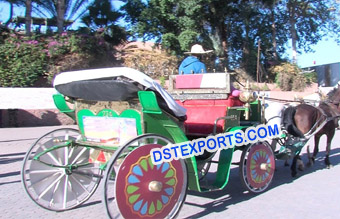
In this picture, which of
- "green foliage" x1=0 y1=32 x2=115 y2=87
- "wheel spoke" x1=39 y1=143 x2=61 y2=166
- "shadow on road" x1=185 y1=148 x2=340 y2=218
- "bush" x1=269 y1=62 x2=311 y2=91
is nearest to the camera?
"wheel spoke" x1=39 y1=143 x2=61 y2=166

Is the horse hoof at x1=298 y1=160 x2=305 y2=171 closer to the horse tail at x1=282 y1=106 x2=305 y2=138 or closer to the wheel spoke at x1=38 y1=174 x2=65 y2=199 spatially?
the horse tail at x1=282 y1=106 x2=305 y2=138

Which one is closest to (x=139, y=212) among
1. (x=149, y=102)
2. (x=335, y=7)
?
(x=149, y=102)

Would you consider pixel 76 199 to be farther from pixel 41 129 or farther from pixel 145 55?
pixel 145 55

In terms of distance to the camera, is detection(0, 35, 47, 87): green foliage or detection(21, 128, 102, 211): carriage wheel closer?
detection(21, 128, 102, 211): carriage wheel

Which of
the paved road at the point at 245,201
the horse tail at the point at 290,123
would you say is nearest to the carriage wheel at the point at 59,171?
the paved road at the point at 245,201

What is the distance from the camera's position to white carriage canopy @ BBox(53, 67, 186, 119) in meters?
4.04

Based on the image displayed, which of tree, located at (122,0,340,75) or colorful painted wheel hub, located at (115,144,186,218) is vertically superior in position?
tree, located at (122,0,340,75)

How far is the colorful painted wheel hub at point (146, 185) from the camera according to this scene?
12.6 feet

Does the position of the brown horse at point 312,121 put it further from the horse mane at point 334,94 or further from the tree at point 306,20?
the tree at point 306,20

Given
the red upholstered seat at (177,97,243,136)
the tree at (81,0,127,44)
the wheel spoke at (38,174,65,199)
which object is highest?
the tree at (81,0,127,44)

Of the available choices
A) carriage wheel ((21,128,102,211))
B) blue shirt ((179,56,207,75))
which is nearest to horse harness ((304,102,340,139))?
blue shirt ((179,56,207,75))

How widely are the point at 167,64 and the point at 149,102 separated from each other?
16.5 metres

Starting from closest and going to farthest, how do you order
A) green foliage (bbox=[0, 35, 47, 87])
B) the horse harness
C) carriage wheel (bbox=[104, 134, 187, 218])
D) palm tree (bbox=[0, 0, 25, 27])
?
carriage wheel (bbox=[104, 134, 187, 218]) → the horse harness → green foliage (bbox=[0, 35, 47, 87]) → palm tree (bbox=[0, 0, 25, 27])

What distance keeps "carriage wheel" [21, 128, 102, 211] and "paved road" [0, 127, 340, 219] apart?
0.20 meters
